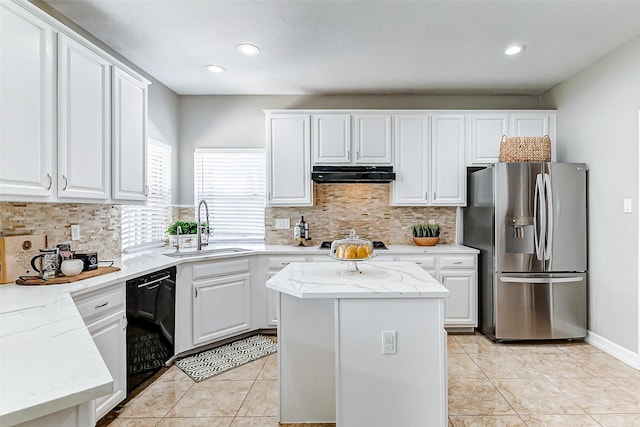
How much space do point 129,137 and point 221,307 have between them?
168 centimetres

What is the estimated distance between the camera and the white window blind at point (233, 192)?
4188 mm

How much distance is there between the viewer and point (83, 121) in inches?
84.4

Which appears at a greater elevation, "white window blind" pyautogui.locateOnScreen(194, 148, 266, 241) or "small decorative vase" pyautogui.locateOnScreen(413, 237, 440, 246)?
"white window blind" pyautogui.locateOnScreen(194, 148, 266, 241)

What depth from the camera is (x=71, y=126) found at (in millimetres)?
2049

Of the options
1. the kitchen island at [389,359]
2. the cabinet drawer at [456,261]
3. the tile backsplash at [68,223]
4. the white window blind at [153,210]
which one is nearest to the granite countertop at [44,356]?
the kitchen island at [389,359]

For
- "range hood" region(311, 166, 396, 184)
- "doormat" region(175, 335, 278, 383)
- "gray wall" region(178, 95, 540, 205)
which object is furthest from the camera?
"gray wall" region(178, 95, 540, 205)

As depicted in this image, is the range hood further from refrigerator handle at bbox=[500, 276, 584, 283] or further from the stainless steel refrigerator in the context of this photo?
refrigerator handle at bbox=[500, 276, 584, 283]

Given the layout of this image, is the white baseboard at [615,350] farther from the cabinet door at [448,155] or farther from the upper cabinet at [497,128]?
the upper cabinet at [497,128]

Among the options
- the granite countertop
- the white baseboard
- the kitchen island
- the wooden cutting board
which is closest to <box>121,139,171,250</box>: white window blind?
the wooden cutting board

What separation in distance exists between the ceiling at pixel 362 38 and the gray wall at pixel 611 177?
0.83 feet

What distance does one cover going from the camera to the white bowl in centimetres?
202

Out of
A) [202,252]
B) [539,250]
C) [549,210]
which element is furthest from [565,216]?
[202,252]

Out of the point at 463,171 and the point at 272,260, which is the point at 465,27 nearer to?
the point at 463,171

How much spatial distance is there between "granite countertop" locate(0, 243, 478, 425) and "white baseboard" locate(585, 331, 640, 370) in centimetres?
248
